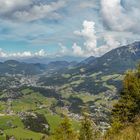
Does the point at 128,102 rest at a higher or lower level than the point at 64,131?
higher

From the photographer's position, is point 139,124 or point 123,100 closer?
point 139,124

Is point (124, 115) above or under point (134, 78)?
under

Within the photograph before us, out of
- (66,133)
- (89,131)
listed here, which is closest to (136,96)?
(89,131)

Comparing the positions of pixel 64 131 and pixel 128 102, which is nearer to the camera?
pixel 128 102

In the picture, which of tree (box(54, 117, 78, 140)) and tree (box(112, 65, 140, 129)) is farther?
tree (box(54, 117, 78, 140))

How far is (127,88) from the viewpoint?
54.8 meters

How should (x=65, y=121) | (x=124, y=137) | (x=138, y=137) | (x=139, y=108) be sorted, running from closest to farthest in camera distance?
(x=138, y=137)
(x=124, y=137)
(x=139, y=108)
(x=65, y=121)

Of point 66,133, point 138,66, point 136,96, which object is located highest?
point 138,66

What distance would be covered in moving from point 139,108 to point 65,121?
73.4 ft

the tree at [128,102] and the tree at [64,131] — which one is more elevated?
the tree at [128,102]

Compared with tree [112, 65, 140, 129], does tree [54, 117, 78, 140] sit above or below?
below

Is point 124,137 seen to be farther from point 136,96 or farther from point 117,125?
point 136,96

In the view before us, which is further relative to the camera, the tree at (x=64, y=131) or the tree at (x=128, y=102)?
the tree at (x=64, y=131)

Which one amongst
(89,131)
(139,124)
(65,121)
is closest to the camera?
(139,124)
